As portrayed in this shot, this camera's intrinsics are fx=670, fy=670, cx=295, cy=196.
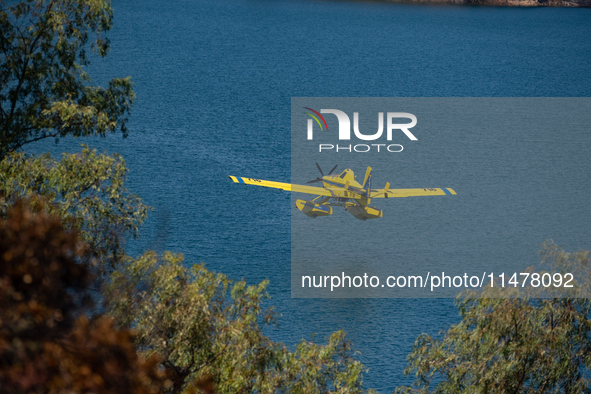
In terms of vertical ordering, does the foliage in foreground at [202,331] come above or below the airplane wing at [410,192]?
below

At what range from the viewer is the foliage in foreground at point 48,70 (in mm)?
18266

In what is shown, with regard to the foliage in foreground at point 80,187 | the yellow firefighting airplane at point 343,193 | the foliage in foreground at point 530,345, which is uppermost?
the yellow firefighting airplane at point 343,193

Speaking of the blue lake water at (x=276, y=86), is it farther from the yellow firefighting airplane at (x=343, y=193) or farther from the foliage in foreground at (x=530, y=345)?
the foliage in foreground at (x=530, y=345)

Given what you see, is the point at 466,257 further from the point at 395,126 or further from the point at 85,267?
the point at 85,267

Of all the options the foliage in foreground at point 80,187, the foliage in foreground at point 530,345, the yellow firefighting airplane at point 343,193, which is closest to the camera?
the foliage in foreground at point 530,345

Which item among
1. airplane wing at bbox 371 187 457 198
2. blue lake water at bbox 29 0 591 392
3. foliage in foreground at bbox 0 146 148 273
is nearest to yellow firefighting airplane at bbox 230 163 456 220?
airplane wing at bbox 371 187 457 198

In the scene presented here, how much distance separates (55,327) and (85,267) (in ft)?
4.43

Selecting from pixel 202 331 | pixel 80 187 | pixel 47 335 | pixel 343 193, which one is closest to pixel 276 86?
pixel 343 193

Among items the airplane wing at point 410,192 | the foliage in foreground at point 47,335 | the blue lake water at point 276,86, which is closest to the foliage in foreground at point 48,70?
the foliage in foreground at point 47,335

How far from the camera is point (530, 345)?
1739 cm

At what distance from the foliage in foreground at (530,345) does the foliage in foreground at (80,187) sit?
32.8 feet

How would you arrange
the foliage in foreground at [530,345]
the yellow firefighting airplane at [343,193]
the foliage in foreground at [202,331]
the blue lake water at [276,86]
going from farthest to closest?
the blue lake water at [276,86] → the yellow firefighting airplane at [343,193] → the foliage in foreground at [530,345] → the foliage in foreground at [202,331]

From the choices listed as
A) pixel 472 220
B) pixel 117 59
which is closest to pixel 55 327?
pixel 472 220

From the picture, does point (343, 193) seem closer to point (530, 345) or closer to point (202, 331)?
point (530, 345)
